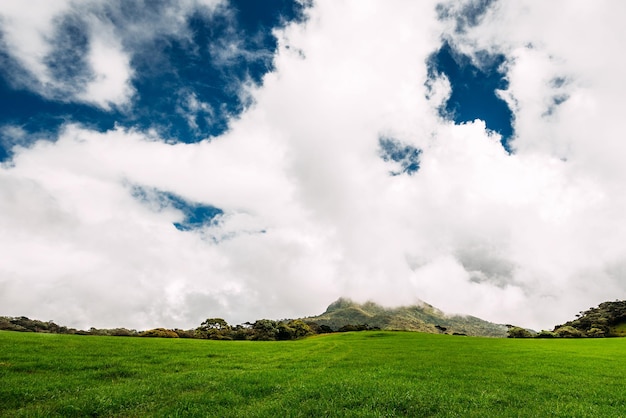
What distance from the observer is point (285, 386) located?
2044 cm

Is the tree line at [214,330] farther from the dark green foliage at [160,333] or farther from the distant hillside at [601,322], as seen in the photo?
the distant hillside at [601,322]

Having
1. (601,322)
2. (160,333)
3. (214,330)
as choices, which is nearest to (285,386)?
(160,333)

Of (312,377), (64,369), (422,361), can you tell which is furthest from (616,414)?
(64,369)

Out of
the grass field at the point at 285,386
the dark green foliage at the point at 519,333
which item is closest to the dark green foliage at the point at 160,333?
the grass field at the point at 285,386

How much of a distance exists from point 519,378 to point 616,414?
9.36m

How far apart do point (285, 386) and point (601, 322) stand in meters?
151

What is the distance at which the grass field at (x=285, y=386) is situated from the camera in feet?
51.3

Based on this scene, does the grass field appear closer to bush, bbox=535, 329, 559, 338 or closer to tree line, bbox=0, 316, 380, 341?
tree line, bbox=0, 316, 380, 341

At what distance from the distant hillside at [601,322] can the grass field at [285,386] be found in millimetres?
99357

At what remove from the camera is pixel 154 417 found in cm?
1425

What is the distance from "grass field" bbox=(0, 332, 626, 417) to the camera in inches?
616

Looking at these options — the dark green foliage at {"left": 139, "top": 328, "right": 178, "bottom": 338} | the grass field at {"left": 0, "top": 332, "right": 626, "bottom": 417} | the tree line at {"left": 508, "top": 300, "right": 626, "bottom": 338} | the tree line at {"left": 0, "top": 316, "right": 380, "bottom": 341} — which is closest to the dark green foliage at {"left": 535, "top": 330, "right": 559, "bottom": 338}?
the tree line at {"left": 508, "top": 300, "right": 626, "bottom": 338}

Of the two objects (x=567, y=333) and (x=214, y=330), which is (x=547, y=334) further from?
(x=214, y=330)

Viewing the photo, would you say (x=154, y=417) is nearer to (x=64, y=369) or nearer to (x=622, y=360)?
(x=64, y=369)
